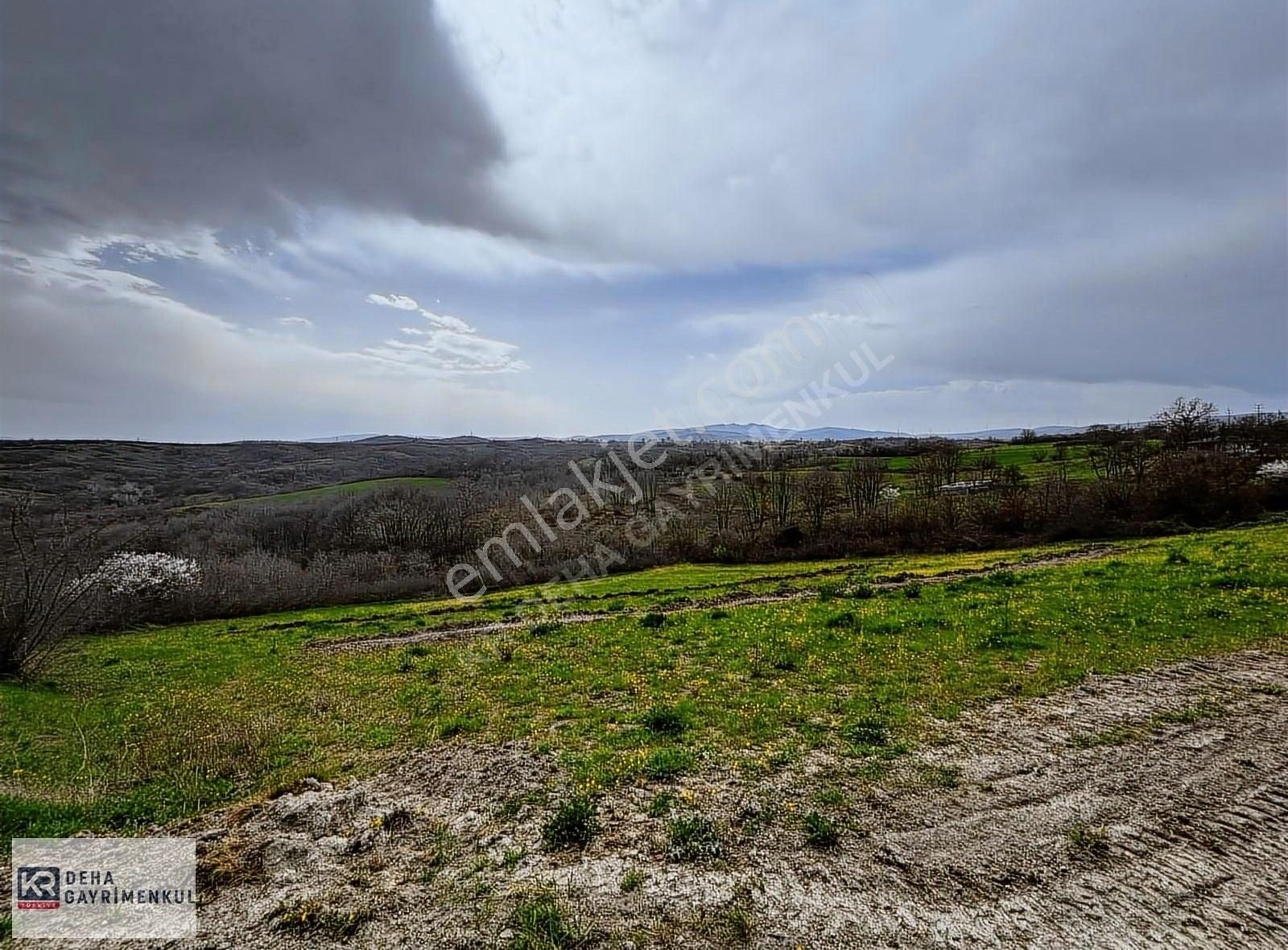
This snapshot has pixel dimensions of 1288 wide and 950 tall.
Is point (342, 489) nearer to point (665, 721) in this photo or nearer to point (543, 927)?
point (665, 721)

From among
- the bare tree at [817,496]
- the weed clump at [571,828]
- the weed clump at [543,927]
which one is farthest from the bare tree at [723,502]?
the weed clump at [543,927]

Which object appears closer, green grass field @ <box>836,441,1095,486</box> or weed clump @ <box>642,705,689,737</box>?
weed clump @ <box>642,705,689,737</box>

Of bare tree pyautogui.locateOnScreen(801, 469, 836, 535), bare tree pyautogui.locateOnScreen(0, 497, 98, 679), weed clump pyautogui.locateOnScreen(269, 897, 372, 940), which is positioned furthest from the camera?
bare tree pyautogui.locateOnScreen(801, 469, 836, 535)

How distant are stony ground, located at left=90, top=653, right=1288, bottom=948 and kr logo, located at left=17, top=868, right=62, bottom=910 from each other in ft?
3.73

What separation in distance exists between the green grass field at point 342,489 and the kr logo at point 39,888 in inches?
3464

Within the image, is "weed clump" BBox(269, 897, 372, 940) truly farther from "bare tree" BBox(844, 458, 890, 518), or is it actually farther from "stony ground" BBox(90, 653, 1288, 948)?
"bare tree" BBox(844, 458, 890, 518)

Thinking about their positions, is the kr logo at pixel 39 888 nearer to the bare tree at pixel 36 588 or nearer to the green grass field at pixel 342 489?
the bare tree at pixel 36 588

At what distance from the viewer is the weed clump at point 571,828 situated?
6293 mm

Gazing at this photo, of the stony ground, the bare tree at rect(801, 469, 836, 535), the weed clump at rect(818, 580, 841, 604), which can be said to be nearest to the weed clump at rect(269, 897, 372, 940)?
the stony ground

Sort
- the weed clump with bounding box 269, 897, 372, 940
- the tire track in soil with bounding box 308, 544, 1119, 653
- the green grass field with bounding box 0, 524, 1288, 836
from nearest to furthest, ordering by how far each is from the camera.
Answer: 1. the weed clump with bounding box 269, 897, 372, 940
2. the green grass field with bounding box 0, 524, 1288, 836
3. the tire track in soil with bounding box 308, 544, 1119, 653

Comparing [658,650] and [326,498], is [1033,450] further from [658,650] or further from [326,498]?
[326,498]

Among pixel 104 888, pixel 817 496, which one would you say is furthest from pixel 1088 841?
pixel 817 496

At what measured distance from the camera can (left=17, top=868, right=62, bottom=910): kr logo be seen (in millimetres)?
5945

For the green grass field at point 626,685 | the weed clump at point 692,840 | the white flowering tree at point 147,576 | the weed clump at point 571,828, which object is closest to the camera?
the weed clump at point 692,840
